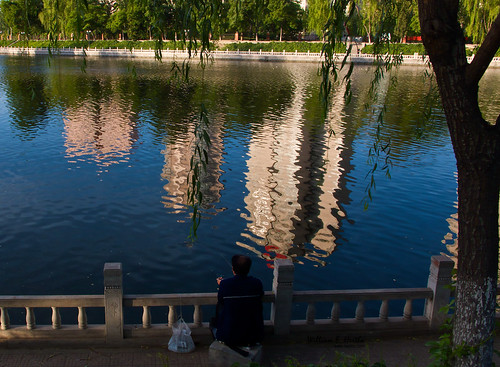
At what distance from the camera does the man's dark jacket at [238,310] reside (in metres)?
5.96

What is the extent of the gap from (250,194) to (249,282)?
10969 mm

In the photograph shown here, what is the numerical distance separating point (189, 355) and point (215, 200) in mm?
9650

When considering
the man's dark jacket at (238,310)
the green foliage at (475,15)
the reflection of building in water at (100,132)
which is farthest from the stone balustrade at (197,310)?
the reflection of building in water at (100,132)

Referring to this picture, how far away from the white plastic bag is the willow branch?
476 cm

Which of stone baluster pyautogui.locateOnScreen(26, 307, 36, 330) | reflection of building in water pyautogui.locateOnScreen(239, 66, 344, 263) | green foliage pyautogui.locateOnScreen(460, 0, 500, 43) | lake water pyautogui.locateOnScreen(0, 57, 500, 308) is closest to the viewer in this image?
stone baluster pyautogui.locateOnScreen(26, 307, 36, 330)

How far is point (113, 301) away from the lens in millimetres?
6738

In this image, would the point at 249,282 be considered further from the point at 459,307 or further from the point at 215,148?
the point at 215,148

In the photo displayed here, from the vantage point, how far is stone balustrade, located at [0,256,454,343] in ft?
22.0

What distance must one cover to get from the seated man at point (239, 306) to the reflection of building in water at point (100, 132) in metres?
15.0

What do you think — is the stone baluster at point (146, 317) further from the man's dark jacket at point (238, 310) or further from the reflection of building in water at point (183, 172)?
the reflection of building in water at point (183, 172)

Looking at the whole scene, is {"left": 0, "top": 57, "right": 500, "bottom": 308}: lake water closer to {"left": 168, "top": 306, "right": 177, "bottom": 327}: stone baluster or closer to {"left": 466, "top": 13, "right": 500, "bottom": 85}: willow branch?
{"left": 168, "top": 306, "right": 177, "bottom": 327}: stone baluster

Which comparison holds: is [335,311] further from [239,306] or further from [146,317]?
[146,317]

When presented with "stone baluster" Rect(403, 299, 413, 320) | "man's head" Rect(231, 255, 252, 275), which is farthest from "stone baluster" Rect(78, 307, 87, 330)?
"stone baluster" Rect(403, 299, 413, 320)

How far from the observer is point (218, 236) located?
44.7ft
